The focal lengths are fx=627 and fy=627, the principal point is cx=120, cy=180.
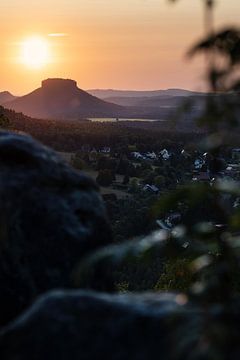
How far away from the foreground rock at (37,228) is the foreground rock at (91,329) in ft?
7.32

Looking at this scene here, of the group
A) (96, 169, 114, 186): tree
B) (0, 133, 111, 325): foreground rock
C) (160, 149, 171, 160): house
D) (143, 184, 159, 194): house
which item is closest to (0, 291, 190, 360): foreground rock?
(0, 133, 111, 325): foreground rock

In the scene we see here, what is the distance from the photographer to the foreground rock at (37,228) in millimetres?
6590

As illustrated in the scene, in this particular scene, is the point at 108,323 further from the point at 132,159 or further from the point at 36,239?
the point at 132,159

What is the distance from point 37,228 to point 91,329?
9.07 ft

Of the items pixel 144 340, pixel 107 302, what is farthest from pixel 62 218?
pixel 144 340

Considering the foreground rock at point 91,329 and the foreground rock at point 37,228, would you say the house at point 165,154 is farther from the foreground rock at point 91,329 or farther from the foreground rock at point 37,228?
the foreground rock at point 91,329

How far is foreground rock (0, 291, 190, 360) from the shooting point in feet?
12.6

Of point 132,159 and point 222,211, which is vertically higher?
point 222,211

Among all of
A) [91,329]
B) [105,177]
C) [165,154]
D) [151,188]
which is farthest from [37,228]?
[165,154]

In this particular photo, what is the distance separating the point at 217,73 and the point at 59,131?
4814 inches

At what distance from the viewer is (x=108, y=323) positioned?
402 cm

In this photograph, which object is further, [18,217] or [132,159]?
[132,159]

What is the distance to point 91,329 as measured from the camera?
13.2 ft

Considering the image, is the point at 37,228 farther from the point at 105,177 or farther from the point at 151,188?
the point at 105,177
